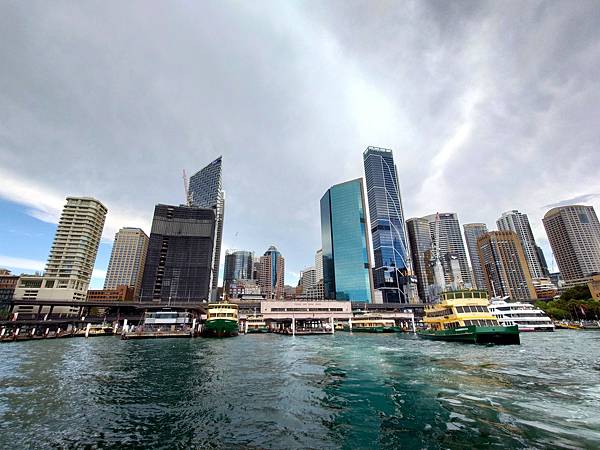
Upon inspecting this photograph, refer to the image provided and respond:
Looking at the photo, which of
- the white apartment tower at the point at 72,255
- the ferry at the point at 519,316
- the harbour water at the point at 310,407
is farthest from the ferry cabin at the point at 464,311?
the white apartment tower at the point at 72,255

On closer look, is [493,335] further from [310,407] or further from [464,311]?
[310,407]

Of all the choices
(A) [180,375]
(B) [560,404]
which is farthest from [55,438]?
(B) [560,404]

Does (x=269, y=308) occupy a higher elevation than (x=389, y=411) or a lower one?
higher

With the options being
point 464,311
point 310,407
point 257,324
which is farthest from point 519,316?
point 257,324

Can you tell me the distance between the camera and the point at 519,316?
86000 millimetres

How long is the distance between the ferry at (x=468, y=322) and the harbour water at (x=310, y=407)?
19049 millimetres

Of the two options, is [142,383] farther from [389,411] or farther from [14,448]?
[389,411]

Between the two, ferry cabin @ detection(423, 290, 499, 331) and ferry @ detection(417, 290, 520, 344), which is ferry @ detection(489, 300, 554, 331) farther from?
ferry cabin @ detection(423, 290, 499, 331)

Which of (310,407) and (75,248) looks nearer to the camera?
(310,407)

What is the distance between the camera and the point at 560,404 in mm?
14484

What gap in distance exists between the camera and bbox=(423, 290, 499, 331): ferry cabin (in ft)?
173

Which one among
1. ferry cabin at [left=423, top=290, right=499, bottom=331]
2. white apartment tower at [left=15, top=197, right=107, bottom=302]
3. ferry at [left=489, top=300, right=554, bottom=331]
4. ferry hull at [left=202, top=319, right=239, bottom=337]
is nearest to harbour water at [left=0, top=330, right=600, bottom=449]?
ferry cabin at [left=423, top=290, right=499, bottom=331]

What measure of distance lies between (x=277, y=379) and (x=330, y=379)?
4281 millimetres

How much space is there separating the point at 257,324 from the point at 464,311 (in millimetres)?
98963
